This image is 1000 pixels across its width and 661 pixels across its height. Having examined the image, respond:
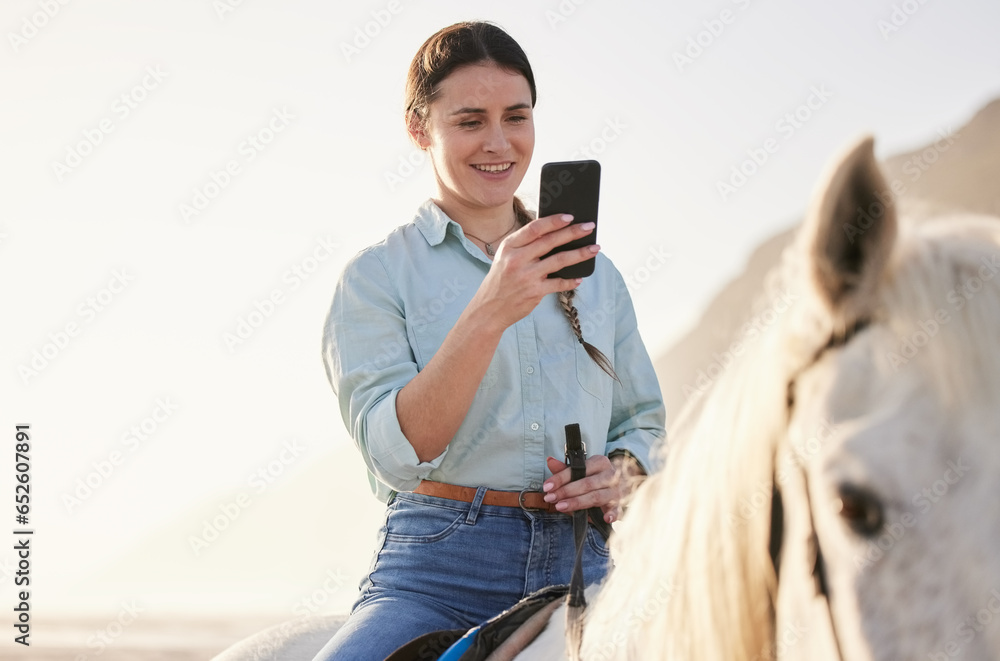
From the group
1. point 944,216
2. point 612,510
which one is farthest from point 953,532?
point 612,510

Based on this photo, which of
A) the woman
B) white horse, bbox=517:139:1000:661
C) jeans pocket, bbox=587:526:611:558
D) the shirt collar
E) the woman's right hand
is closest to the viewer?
white horse, bbox=517:139:1000:661

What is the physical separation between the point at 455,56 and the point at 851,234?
49.3 inches

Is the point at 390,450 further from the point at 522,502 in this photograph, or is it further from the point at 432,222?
the point at 432,222

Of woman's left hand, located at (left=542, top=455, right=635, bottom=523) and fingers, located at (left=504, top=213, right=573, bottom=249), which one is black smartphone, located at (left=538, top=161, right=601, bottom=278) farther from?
woman's left hand, located at (left=542, top=455, right=635, bottom=523)

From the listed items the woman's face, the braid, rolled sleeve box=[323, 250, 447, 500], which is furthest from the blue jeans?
the woman's face

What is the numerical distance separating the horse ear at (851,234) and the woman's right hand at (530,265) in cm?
59

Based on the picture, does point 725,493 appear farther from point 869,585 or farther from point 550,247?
point 550,247

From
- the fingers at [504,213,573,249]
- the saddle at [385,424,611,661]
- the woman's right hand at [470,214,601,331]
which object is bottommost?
the saddle at [385,424,611,661]

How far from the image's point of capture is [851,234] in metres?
0.84

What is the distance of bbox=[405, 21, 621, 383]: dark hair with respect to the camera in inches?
73.7

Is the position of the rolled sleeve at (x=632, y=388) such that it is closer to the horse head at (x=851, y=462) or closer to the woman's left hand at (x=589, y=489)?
the woman's left hand at (x=589, y=489)

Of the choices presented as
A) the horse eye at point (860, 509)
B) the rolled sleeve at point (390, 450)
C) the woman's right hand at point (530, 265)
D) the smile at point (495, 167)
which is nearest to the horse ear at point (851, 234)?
the horse eye at point (860, 509)

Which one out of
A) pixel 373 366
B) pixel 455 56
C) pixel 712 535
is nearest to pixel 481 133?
pixel 455 56

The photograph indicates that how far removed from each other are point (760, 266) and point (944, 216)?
67489mm
